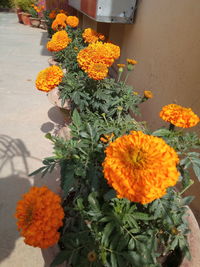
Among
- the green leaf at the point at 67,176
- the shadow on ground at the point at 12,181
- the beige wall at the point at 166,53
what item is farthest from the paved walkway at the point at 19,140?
the beige wall at the point at 166,53

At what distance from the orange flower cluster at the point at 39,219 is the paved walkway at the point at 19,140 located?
33.1 inches

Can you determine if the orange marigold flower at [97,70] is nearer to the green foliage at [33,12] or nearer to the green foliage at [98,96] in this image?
the green foliage at [98,96]

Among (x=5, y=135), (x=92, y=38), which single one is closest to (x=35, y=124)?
(x=5, y=135)

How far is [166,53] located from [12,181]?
185 cm

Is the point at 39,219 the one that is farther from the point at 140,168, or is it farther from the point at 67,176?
the point at 140,168

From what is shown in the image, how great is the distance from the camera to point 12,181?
6.11 feet

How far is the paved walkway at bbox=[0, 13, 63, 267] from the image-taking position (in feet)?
4.60

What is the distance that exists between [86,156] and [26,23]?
9.41 metres

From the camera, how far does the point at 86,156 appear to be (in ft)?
3.12

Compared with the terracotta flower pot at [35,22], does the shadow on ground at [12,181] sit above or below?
below

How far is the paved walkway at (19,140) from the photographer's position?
1.40 metres

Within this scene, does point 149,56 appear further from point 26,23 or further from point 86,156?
point 26,23

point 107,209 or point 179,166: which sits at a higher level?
point 179,166

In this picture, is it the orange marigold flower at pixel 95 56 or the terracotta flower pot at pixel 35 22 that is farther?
the terracotta flower pot at pixel 35 22
